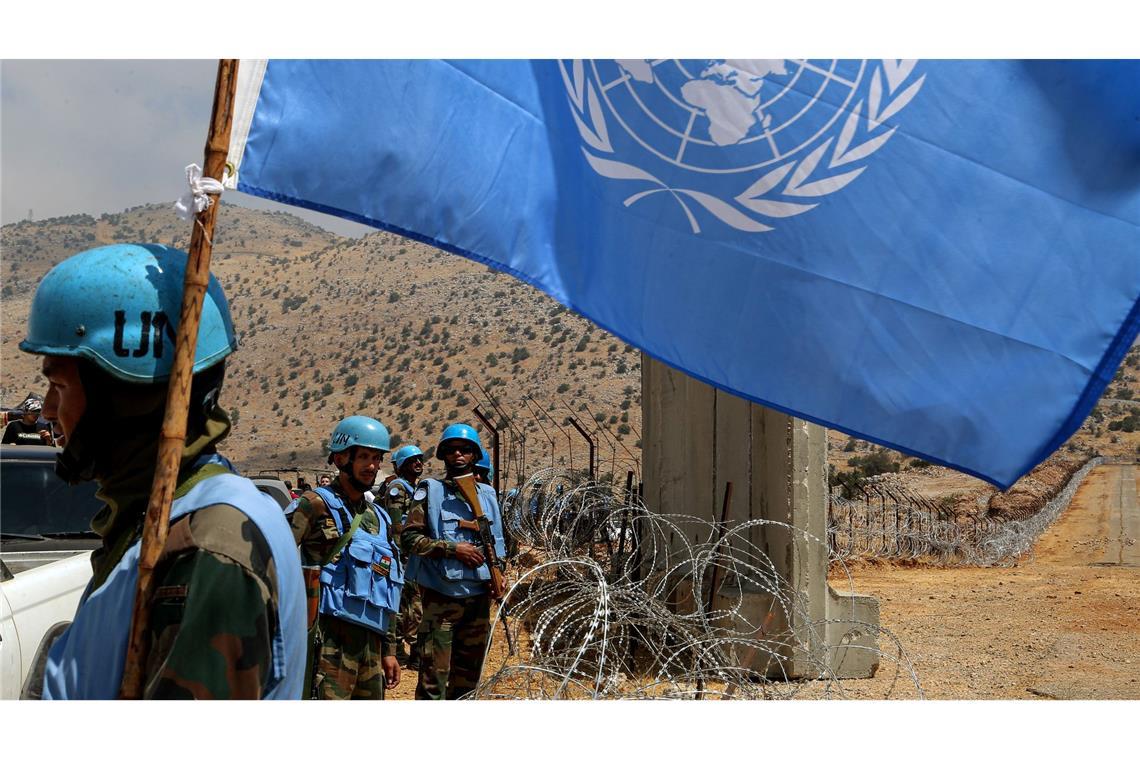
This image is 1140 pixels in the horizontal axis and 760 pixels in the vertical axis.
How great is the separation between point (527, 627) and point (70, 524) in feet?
23.1

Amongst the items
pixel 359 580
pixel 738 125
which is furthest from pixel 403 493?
pixel 738 125

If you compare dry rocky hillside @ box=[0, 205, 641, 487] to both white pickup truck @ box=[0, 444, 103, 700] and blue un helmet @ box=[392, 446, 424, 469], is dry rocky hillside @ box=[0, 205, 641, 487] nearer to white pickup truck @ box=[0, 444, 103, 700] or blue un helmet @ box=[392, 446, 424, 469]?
blue un helmet @ box=[392, 446, 424, 469]

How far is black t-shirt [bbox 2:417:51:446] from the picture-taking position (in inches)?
315

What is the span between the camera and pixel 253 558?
1.71m

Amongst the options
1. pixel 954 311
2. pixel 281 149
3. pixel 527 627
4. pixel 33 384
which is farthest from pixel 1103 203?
pixel 33 384

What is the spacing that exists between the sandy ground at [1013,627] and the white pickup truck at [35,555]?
3723mm

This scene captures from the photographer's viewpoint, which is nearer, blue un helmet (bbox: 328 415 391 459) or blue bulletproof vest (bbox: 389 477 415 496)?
blue un helmet (bbox: 328 415 391 459)

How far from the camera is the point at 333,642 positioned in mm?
5703

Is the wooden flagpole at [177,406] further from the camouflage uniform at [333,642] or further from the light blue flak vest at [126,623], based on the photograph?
the camouflage uniform at [333,642]

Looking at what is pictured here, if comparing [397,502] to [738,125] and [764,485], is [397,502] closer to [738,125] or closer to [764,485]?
[764,485]

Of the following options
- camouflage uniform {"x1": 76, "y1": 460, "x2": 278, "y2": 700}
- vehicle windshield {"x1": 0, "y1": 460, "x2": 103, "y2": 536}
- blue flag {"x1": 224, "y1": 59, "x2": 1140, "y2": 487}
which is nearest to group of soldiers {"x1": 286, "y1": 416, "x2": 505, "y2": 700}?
vehicle windshield {"x1": 0, "y1": 460, "x2": 103, "y2": 536}

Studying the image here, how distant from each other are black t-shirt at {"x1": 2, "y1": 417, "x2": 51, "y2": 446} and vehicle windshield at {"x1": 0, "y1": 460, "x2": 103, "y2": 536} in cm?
111

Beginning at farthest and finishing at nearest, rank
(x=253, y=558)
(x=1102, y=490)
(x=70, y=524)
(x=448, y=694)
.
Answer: (x=1102, y=490)
(x=448, y=694)
(x=70, y=524)
(x=253, y=558)

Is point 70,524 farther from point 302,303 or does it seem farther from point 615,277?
point 302,303
